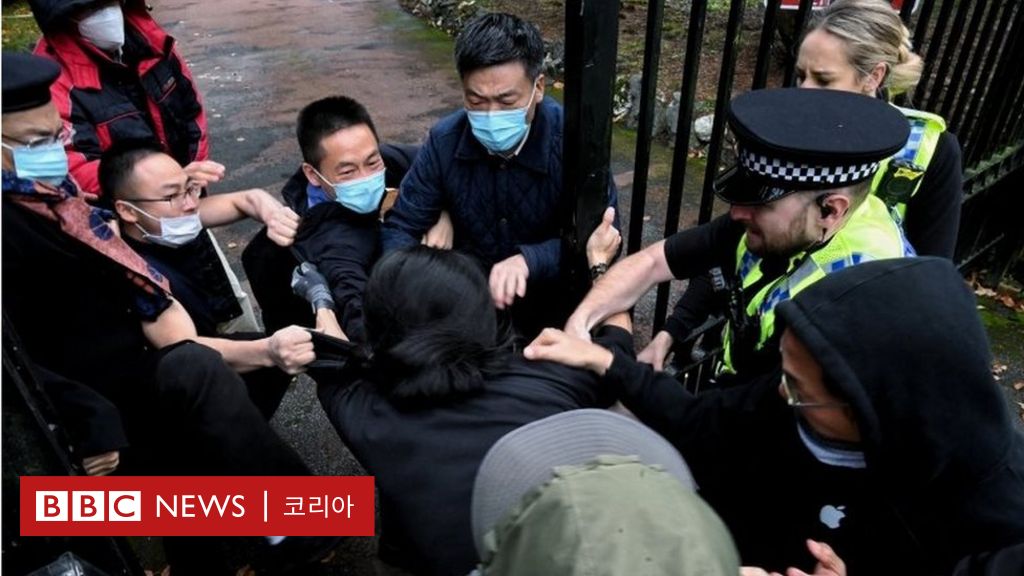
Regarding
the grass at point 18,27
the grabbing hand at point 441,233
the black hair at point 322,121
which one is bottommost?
the grass at point 18,27

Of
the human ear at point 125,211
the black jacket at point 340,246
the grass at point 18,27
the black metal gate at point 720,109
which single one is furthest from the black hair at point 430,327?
the grass at point 18,27

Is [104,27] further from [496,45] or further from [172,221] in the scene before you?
[496,45]

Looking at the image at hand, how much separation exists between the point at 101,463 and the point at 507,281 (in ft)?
4.20

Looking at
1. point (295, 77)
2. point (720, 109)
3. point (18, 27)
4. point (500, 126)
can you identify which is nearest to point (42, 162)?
point (500, 126)

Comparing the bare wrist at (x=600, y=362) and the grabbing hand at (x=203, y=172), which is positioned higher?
the grabbing hand at (x=203, y=172)

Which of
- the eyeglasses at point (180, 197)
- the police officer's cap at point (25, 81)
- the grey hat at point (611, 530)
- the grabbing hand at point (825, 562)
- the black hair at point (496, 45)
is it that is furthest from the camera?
the eyeglasses at point (180, 197)

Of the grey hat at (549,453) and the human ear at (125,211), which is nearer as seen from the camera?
the grey hat at (549,453)

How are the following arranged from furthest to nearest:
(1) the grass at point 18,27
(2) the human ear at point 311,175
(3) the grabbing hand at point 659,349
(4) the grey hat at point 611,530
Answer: (1) the grass at point 18,27, (3) the grabbing hand at point 659,349, (2) the human ear at point 311,175, (4) the grey hat at point 611,530

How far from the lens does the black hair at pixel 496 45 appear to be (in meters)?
2.25

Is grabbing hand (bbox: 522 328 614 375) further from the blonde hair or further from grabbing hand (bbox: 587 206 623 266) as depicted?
the blonde hair

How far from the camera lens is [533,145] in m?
2.45

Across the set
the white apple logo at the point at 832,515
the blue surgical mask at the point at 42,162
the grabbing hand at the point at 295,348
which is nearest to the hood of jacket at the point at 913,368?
the white apple logo at the point at 832,515

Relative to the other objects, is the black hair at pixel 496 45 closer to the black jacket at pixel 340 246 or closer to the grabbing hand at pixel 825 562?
the black jacket at pixel 340 246

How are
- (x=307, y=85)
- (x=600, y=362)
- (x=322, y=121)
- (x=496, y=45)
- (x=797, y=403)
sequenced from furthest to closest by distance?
(x=307, y=85) < (x=322, y=121) < (x=496, y=45) < (x=600, y=362) < (x=797, y=403)
